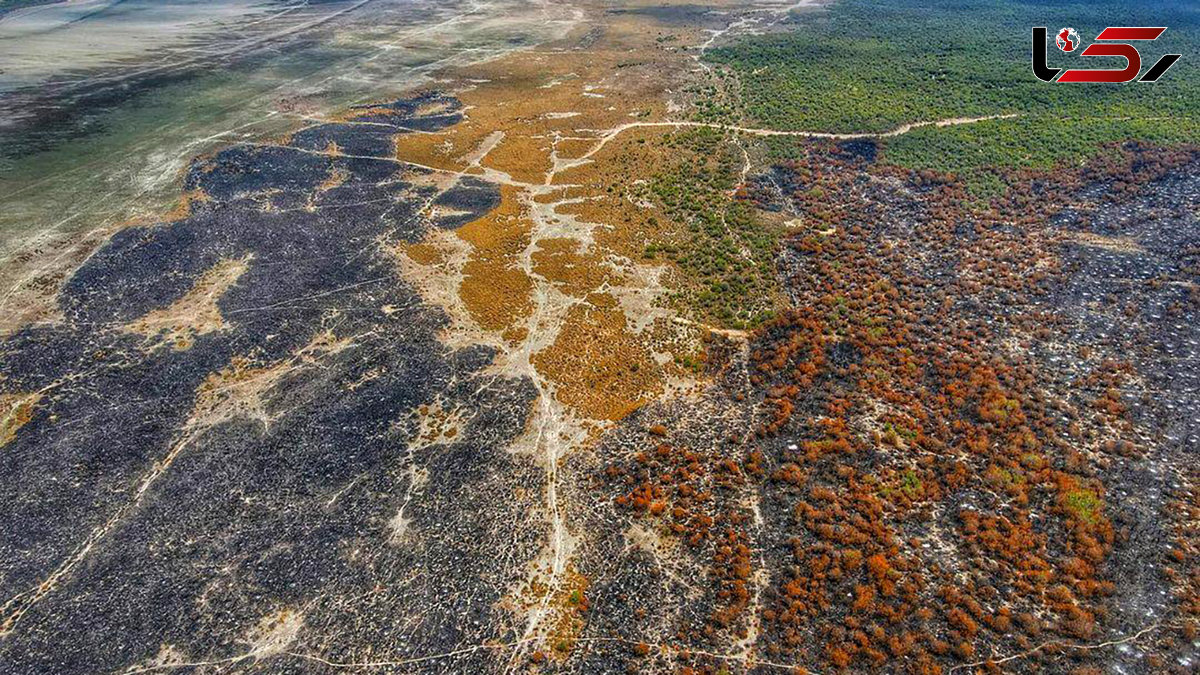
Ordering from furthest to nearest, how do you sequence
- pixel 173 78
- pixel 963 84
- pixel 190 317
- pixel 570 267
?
1. pixel 173 78
2. pixel 963 84
3. pixel 570 267
4. pixel 190 317

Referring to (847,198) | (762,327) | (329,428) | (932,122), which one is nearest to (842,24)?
(932,122)

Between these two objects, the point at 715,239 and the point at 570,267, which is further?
the point at 715,239

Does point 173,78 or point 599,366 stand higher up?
point 173,78

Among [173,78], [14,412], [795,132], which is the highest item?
[173,78]

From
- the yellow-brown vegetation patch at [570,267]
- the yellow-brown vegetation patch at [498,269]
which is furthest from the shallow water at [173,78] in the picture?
the yellow-brown vegetation patch at [570,267]

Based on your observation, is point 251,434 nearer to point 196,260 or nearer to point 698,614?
point 196,260

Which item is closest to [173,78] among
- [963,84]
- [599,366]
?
[599,366]

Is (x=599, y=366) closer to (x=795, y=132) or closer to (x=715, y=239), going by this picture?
(x=715, y=239)

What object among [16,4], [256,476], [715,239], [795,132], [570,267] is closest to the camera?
[256,476]
